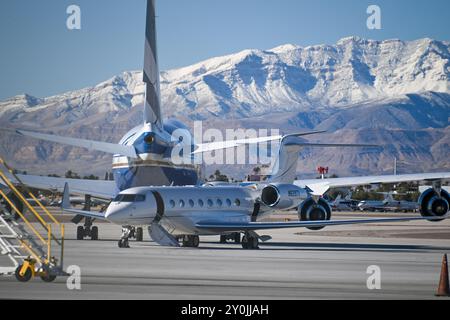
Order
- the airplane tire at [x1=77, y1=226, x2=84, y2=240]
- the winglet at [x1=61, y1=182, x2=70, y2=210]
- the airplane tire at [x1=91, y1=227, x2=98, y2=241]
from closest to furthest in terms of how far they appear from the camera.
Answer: the winglet at [x1=61, y1=182, x2=70, y2=210] < the airplane tire at [x1=77, y1=226, x2=84, y2=240] < the airplane tire at [x1=91, y1=227, x2=98, y2=241]

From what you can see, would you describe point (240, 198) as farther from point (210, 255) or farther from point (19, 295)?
point (19, 295)

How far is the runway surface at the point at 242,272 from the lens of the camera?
24781 mm

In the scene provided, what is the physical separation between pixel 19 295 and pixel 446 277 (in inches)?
443

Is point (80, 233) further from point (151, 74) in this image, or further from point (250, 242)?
point (250, 242)

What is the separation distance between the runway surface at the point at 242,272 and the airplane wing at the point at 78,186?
436 centimetres

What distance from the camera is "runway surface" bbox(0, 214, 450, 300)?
24781 mm

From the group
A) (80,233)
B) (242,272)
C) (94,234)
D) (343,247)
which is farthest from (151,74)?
(242,272)

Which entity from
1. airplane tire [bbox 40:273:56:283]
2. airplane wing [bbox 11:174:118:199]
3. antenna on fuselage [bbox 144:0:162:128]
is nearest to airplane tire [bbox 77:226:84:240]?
airplane wing [bbox 11:174:118:199]

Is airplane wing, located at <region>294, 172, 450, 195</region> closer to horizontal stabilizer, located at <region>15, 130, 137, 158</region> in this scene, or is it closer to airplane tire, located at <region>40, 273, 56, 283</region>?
horizontal stabilizer, located at <region>15, 130, 137, 158</region>

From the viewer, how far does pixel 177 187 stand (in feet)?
154

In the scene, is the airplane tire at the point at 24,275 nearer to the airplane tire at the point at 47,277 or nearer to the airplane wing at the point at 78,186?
the airplane tire at the point at 47,277

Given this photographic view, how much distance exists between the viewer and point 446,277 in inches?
1026
